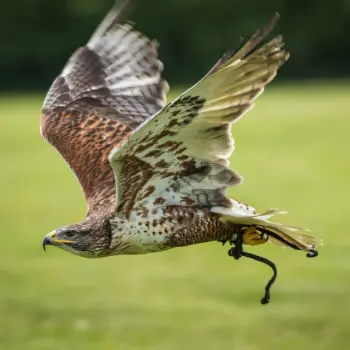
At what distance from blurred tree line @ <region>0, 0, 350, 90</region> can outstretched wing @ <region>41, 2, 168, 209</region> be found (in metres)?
23.4

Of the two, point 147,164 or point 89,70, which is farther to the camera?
point 89,70

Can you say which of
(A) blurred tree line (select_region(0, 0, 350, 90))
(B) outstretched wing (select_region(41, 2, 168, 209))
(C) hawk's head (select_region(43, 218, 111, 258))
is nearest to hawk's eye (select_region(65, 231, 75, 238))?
A: (C) hawk's head (select_region(43, 218, 111, 258))

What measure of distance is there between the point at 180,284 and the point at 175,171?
13.4ft

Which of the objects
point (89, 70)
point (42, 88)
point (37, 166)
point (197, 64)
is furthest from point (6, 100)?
point (89, 70)

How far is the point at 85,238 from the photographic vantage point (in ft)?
19.4

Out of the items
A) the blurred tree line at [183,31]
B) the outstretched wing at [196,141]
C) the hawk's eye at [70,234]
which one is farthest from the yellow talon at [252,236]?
the blurred tree line at [183,31]

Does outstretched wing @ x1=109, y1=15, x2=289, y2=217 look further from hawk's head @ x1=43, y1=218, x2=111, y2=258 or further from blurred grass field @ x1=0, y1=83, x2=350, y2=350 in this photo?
blurred grass field @ x1=0, y1=83, x2=350, y2=350

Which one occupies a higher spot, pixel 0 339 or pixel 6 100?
pixel 6 100

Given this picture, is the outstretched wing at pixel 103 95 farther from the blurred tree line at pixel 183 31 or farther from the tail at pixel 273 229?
the blurred tree line at pixel 183 31

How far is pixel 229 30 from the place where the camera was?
33.4 meters

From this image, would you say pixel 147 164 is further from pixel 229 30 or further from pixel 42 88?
pixel 229 30

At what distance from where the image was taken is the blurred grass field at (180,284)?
771 cm

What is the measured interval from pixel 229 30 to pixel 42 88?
5.63 m

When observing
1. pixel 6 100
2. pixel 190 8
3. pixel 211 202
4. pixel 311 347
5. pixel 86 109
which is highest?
pixel 190 8
